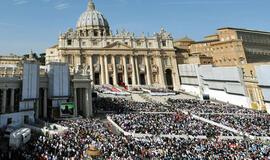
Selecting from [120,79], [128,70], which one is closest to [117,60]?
[128,70]

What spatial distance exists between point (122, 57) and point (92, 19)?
34356 mm

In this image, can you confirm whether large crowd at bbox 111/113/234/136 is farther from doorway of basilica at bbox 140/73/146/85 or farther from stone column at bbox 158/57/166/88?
doorway of basilica at bbox 140/73/146/85

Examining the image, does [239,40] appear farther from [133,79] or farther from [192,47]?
[133,79]

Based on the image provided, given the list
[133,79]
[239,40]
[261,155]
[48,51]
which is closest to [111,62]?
[133,79]

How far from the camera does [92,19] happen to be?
9638cm

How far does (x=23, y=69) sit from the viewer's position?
2745cm

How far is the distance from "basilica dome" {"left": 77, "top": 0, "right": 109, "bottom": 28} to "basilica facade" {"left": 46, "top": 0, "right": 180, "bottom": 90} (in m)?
20.2

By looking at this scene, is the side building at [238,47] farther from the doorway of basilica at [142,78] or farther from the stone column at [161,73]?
the doorway of basilica at [142,78]

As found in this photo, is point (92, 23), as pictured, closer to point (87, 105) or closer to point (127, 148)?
point (87, 105)

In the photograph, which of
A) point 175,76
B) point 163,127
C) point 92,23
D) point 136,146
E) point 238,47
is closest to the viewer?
point 136,146

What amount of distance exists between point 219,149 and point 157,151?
6738 mm

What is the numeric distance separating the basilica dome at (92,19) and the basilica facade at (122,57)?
66.4 ft

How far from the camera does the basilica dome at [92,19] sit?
95312mm

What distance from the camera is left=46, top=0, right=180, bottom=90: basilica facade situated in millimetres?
70625
